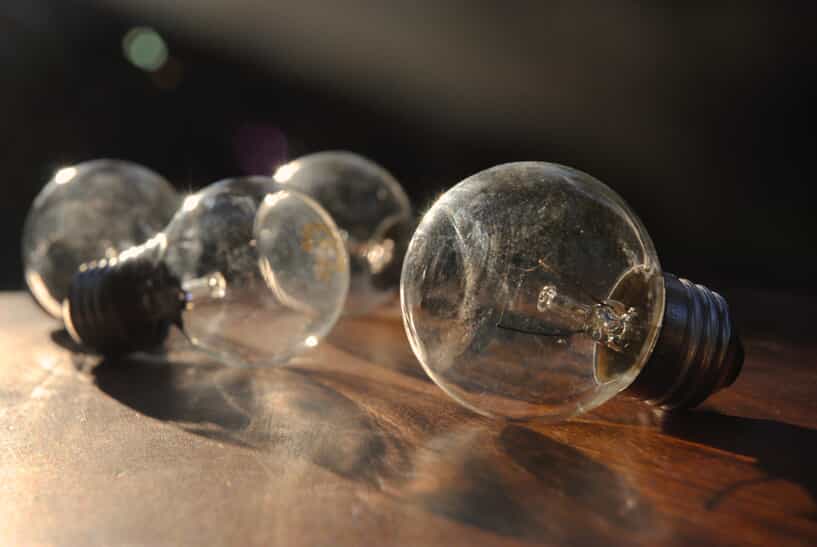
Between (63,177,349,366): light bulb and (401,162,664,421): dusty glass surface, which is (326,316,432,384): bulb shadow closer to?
(63,177,349,366): light bulb

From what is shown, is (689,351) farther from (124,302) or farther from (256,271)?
(124,302)

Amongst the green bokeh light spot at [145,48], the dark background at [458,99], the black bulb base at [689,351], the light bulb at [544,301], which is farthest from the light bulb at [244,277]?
the green bokeh light spot at [145,48]

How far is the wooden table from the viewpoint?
50cm

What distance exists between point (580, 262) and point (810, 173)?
1.36 m

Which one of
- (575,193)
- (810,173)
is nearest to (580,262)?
(575,193)

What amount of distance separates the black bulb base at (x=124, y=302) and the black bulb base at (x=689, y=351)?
501 mm

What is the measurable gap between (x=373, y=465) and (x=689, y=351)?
0.26 meters

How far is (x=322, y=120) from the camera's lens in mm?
2010

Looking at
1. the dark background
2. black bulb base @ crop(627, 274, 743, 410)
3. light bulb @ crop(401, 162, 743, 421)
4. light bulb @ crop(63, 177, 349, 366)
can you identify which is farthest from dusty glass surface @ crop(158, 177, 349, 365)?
the dark background

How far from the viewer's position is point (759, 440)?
65 cm

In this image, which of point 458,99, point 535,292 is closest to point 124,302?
point 535,292

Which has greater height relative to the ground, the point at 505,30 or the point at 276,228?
the point at 505,30

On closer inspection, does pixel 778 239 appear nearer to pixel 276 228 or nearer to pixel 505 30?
pixel 505 30

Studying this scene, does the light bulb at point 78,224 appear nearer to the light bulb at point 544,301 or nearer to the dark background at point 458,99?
the light bulb at point 544,301
